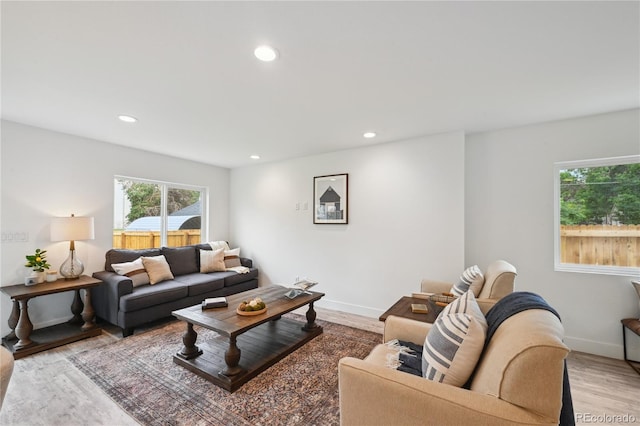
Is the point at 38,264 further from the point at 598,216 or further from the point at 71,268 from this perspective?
the point at 598,216

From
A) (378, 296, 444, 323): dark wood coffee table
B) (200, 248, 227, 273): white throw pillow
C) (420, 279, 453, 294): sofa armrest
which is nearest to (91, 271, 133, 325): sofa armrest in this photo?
(200, 248, 227, 273): white throw pillow

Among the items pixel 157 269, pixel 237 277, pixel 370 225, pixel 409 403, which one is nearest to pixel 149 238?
pixel 157 269

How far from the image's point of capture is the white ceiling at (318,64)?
4.55 feet

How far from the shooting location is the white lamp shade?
2980 millimetres

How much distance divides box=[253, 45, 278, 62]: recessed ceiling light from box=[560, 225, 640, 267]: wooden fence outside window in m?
3.37

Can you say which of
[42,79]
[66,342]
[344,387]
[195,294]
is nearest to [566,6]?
[344,387]

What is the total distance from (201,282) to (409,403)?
3266mm

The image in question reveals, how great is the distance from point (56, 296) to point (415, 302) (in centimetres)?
416

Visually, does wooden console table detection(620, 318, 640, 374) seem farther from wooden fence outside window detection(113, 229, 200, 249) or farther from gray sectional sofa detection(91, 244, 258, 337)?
wooden fence outside window detection(113, 229, 200, 249)

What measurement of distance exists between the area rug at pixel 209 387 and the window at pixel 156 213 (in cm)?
182

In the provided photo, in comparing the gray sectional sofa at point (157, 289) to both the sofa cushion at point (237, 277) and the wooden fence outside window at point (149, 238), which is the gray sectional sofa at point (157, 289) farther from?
the wooden fence outside window at point (149, 238)

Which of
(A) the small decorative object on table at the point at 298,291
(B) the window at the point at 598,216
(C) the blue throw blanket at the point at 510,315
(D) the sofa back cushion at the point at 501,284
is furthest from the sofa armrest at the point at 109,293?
(B) the window at the point at 598,216

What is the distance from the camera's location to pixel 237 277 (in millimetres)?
4230

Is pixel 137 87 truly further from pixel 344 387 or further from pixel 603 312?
pixel 603 312
